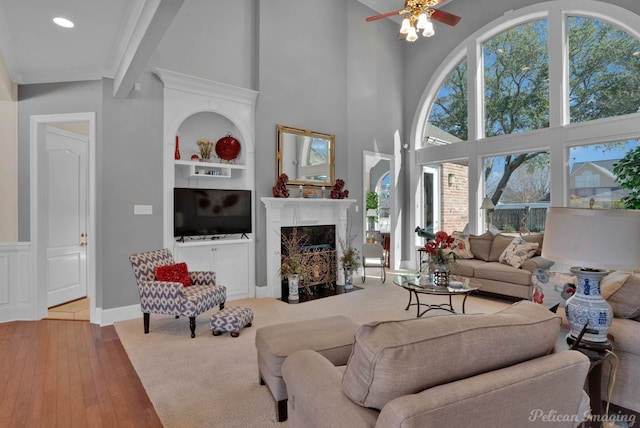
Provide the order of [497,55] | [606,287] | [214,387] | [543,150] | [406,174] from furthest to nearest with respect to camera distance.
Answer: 1. [406,174]
2. [497,55]
3. [543,150]
4. [214,387]
5. [606,287]

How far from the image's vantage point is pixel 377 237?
7.88m

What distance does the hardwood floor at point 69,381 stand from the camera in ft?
7.05

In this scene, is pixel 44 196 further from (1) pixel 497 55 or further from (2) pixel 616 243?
(1) pixel 497 55

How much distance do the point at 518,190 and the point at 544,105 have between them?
58.4 inches

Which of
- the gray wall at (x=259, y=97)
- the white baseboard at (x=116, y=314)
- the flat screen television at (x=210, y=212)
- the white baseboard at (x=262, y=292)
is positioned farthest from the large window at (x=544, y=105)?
the white baseboard at (x=116, y=314)

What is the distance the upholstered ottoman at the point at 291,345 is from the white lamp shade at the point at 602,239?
1291 millimetres

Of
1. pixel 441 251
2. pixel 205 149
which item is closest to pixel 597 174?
pixel 441 251

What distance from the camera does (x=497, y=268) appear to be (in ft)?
16.0

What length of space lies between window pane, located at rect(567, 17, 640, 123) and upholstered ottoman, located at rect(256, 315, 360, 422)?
548cm

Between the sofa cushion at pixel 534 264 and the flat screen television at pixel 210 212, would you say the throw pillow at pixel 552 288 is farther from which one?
the flat screen television at pixel 210 212

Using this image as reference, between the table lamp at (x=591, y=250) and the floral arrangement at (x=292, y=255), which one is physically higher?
the table lamp at (x=591, y=250)

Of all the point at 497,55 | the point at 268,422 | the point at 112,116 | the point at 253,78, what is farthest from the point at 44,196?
the point at 497,55

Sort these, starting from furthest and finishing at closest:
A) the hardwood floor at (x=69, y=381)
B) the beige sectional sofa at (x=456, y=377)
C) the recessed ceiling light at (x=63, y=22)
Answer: the recessed ceiling light at (x=63, y=22) → the hardwood floor at (x=69, y=381) → the beige sectional sofa at (x=456, y=377)

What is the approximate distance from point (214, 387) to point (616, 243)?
2.57m
